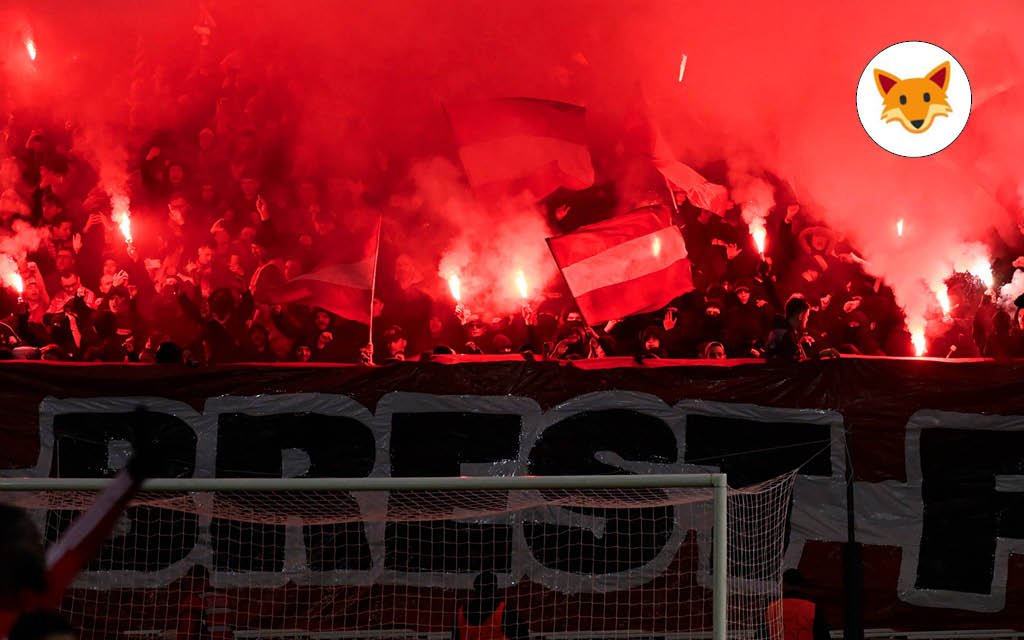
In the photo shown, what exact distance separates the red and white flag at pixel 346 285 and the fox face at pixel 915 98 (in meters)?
4.71

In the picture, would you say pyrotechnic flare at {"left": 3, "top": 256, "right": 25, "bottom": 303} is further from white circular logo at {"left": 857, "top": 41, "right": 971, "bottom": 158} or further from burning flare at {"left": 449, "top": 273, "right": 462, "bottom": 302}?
white circular logo at {"left": 857, "top": 41, "right": 971, "bottom": 158}

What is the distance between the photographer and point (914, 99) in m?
10.1

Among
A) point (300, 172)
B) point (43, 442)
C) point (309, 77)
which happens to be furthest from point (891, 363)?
point (309, 77)

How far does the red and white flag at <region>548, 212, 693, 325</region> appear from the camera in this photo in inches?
318

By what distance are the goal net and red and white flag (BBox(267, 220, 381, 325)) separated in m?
1.77

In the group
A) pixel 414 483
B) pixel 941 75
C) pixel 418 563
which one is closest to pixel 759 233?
pixel 941 75

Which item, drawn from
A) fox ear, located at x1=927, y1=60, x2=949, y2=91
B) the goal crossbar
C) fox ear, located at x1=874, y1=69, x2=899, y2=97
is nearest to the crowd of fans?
fox ear, located at x1=874, y1=69, x2=899, y2=97

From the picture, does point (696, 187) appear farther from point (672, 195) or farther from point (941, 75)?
point (941, 75)

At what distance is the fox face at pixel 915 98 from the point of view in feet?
32.9

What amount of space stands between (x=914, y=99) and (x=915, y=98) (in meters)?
0.02

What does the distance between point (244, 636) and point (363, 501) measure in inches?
39.4

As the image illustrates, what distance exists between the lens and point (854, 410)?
696 cm

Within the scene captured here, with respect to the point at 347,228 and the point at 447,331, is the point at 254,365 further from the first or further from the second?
the point at 347,228

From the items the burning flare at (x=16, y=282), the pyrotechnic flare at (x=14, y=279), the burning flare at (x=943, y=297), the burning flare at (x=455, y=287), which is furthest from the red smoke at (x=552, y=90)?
the burning flare at (x=16, y=282)
